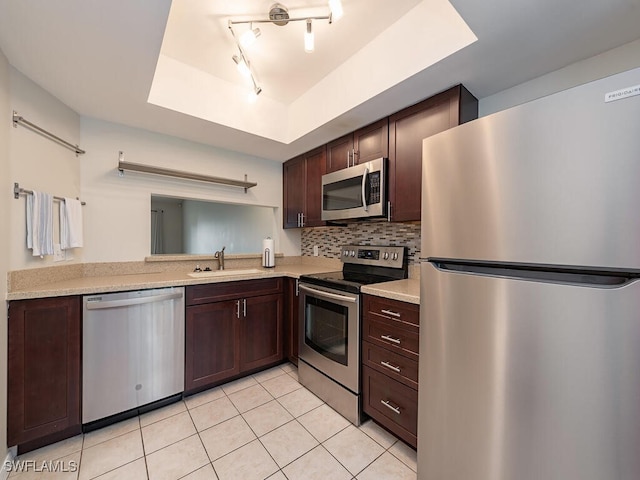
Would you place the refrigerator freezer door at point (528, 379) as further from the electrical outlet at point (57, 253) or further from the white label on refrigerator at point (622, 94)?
the electrical outlet at point (57, 253)

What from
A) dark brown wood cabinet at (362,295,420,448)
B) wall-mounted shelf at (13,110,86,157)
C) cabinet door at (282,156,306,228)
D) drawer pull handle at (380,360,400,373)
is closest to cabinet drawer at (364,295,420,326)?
dark brown wood cabinet at (362,295,420,448)

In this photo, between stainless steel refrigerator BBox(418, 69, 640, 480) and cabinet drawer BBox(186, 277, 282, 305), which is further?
cabinet drawer BBox(186, 277, 282, 305)

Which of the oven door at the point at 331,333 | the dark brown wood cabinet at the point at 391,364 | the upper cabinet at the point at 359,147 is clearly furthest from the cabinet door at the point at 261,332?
the upper cabinet at the point at 359,147

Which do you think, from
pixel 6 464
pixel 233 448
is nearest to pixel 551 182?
pixel 233 448

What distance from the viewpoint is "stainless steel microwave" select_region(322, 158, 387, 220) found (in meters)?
1.99

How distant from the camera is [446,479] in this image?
1.12 m

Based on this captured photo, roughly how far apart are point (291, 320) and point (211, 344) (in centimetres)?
70

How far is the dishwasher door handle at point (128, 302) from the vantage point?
5.36 ft

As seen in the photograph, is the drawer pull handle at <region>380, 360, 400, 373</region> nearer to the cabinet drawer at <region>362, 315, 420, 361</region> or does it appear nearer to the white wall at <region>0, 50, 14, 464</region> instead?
the cabinet drawer at <region>362, 315, 420, 361</region>

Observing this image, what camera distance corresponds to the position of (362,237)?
8.55ft

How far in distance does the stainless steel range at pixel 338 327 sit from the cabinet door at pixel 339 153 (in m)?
0.78

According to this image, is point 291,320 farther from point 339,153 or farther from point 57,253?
point 57,253

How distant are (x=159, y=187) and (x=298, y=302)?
5.37 feet

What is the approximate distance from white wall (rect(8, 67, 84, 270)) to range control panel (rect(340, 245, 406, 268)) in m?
2.20
